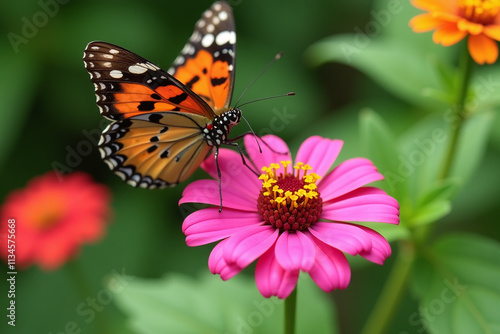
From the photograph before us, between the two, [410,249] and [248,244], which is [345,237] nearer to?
[248,244]

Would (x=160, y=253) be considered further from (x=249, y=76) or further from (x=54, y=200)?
(x=249, y=76)

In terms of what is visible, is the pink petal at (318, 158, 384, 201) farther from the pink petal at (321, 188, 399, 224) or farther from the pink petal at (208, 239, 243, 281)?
the pink petal at (208, 239, 243, 281)

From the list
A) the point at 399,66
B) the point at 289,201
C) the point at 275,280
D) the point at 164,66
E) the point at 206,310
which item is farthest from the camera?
the point at 164,66

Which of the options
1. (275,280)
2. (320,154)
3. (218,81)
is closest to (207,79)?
(218,81)

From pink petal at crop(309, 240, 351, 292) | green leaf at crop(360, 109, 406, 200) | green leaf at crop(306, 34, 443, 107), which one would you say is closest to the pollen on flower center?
pink petal at crop(309, 240, 351, 292)

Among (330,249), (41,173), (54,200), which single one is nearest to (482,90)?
(330,249)
